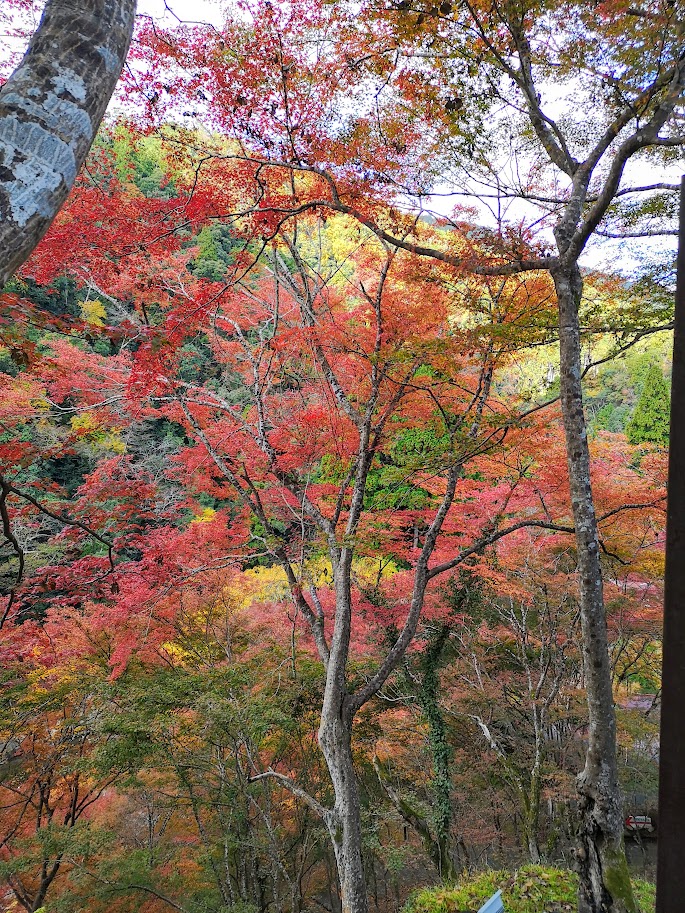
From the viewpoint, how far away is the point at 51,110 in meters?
1.38

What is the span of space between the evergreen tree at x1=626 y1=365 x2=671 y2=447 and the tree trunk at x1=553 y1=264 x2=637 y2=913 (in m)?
14.2

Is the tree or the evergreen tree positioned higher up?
the evergreen tree

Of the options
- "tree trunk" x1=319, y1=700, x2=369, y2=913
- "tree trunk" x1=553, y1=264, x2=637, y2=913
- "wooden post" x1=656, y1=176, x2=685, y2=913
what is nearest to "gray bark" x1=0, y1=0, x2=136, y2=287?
"wooden post" x1=656, y1=176, x2=685, y2=913

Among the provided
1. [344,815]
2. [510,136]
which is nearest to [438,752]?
[344,815]

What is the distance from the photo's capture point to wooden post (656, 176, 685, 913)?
564mm

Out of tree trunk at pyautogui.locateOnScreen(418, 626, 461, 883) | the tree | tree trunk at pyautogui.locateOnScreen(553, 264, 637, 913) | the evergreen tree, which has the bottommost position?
tree trunk at pyautogui.locateOnScreen(418, 626, 461, 883)

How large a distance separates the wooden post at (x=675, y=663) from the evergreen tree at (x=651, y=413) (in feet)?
58.2

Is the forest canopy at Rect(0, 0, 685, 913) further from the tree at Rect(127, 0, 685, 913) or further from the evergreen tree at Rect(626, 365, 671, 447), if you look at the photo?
the evergreen tree at Rect(626, 365, 671, 447)

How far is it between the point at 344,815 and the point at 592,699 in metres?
2.77


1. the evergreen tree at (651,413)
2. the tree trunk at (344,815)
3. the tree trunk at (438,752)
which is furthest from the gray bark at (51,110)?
the evergreen tree at (651,413)

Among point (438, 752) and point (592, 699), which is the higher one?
point (592, 699)

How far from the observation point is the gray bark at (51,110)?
1290 mm

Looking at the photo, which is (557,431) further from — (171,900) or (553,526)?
(171,900)

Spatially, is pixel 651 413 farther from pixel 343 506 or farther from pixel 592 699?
pixel 592 699
